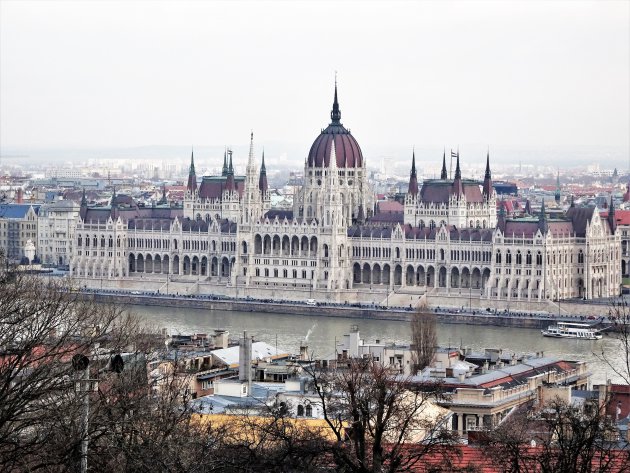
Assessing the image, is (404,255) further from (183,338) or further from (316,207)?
(183,338)

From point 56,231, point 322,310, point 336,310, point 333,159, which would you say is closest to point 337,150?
point 333,159

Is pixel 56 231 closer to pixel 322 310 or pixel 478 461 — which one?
pixel 322 310

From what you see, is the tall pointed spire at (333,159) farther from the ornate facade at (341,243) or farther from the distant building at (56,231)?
the distant building at (56,231)

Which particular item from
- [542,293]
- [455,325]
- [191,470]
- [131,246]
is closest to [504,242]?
[542,293]

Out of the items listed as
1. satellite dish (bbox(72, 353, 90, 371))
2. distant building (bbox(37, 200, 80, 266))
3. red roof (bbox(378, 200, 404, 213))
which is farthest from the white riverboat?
satellite dish (bbox(72, 353, 90, 371))

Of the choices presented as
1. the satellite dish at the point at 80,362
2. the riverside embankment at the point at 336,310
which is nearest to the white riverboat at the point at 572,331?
the riverside embankment at the point at 336,310
